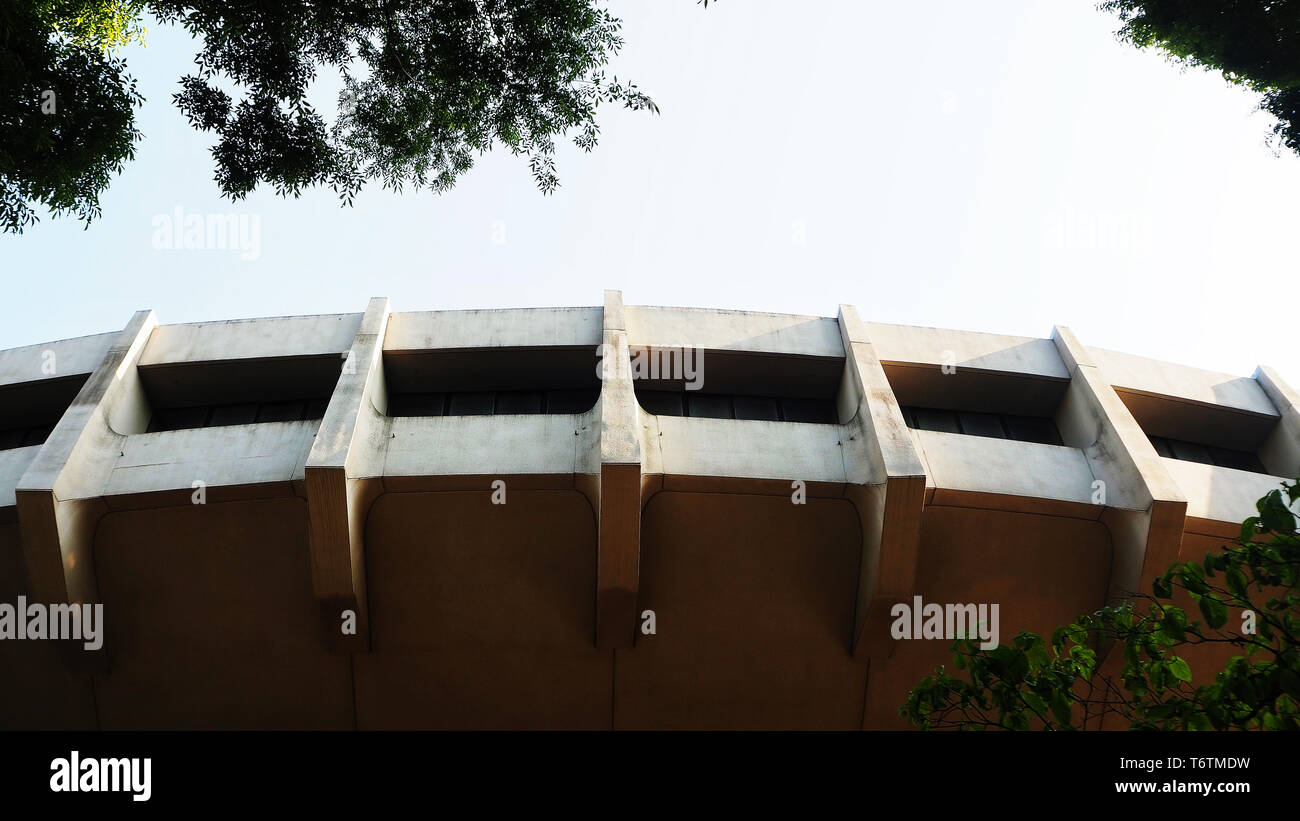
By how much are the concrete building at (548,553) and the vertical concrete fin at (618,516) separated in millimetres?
39

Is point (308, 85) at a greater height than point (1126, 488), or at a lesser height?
greater

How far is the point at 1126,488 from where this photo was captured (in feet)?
34.7

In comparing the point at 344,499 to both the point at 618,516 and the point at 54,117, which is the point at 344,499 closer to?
the point at 618,516

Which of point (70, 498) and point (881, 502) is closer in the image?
point (70, 498)

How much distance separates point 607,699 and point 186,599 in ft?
19.4

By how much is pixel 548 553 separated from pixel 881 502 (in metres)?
4.46

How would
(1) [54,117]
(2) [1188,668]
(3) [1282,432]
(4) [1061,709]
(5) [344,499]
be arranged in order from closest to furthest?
1. (4) [1061,709]
2. (2) [1188,668]
3. (1) [54,117]
4. (5) [344,499]
5. (3) [1282,432]

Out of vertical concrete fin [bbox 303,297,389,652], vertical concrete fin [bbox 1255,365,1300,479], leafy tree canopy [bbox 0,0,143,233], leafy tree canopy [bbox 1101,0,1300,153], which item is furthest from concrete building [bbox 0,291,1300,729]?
leafy tree canopy [bbox 1101,0,1300,153]

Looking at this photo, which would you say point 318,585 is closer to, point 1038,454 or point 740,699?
Result: point 740,699

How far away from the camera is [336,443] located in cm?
991

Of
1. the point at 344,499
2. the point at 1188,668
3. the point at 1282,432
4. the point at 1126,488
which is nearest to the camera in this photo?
the point at 1188,668

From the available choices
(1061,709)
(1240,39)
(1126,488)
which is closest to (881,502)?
(1126,488)
